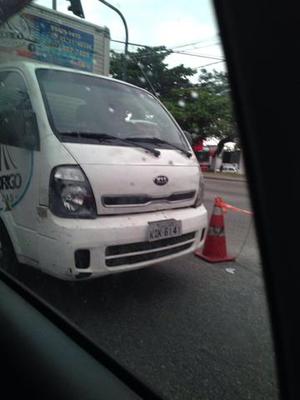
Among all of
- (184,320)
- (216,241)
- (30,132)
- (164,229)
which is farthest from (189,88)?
(216,241)

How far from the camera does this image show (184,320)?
2.39 m

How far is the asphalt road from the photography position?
5.74 feet

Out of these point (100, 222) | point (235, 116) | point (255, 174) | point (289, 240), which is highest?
point (235, 116)

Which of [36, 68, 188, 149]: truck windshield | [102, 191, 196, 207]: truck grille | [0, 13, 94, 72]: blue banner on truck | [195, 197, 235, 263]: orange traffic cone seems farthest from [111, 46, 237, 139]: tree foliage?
[195, 197, 235, 263]: orange traffic cone

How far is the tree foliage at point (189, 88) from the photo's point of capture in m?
1.15

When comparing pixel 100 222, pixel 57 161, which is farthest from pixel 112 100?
pixel 100 222

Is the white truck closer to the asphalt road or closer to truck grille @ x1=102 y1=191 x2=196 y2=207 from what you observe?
truck grille @ x1=102 y1=191 x2=196 y2=207

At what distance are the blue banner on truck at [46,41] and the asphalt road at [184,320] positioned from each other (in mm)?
1558

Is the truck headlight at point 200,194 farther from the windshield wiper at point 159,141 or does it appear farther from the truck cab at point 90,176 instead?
the windshield wiper at point 159,141

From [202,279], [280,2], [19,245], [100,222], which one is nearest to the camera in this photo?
[280,2]

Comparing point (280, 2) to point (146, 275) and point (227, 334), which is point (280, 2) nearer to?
point (227, 334)

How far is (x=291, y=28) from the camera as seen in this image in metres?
0.70

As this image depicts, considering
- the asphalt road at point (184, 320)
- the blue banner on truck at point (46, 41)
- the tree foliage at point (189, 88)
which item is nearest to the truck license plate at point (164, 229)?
the asphalt road at point (184, 320)

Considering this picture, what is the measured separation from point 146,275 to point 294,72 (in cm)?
247
